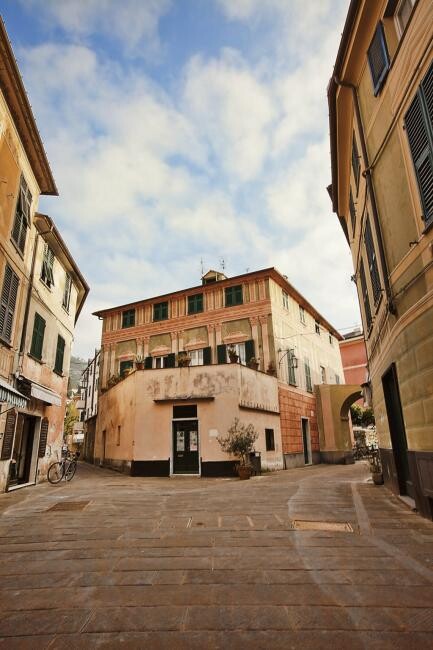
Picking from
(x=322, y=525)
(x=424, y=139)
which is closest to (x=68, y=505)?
(x=322, y=525)

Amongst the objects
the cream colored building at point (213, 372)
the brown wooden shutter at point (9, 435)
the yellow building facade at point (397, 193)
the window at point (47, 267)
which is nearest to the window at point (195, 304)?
the cream colored building at point (213, 372)

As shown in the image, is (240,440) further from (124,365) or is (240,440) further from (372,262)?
(124,365)

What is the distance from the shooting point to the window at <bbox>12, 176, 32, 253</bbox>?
11445mm

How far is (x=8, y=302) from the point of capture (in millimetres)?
11086

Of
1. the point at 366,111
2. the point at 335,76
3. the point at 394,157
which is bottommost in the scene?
the point at 394,157

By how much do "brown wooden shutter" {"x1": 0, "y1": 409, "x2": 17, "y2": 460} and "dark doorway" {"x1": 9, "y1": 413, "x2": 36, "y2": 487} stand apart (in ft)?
4.25

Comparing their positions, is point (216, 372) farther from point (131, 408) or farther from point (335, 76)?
point (335, 76)

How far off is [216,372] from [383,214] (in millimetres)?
10670

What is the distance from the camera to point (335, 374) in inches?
1128

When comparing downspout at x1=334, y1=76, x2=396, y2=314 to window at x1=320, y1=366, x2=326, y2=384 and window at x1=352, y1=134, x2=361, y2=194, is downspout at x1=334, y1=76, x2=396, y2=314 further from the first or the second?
window at x1=320, y1=366, x2=326, y2=384

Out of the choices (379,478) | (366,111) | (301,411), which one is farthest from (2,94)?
(301,411)

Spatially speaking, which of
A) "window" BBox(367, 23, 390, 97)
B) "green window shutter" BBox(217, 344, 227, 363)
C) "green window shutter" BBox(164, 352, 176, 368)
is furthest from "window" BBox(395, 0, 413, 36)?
"green window shutter" BBox(164, 352, 176, 368)

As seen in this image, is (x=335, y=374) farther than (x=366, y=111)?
Yes

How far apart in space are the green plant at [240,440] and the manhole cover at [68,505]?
7311 mm
